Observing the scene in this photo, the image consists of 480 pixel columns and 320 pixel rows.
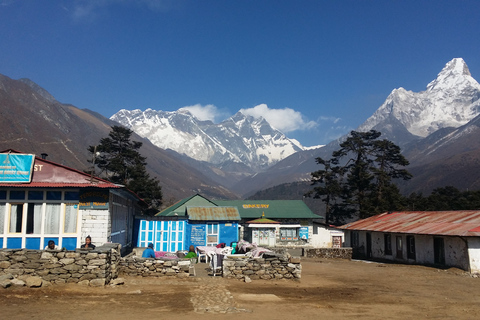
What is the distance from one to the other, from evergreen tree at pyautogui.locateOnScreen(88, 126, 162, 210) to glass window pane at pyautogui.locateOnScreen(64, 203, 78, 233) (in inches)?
1182

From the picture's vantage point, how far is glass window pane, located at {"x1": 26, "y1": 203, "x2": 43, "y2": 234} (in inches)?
806

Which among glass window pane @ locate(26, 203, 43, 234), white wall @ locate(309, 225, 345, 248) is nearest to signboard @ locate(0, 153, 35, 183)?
glass window pane @ locate(26, 203, 43, 234)

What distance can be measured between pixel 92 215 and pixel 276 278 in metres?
9.18

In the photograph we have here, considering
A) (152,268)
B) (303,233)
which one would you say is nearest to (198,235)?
(152,268)

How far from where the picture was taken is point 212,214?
32250 millimetres

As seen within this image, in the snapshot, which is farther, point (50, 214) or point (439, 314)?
point (50, 214)

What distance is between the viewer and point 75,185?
2023cm

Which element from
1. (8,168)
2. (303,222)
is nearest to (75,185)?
(8,168)

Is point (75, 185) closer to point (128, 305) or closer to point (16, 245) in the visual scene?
point (16, 245)

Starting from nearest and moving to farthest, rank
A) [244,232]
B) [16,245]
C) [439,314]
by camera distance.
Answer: [439,314], [16,245], [244,232]

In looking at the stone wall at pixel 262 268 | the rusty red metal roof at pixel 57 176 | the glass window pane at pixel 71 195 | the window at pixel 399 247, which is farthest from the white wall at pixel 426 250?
the glass window pane at pixel 71 195

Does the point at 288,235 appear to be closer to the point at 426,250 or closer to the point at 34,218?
the point at 426,250

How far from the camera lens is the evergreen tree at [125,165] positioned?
5166 cm

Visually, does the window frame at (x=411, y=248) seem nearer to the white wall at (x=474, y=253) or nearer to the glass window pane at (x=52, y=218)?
the white wall at (x=474, y=253)
